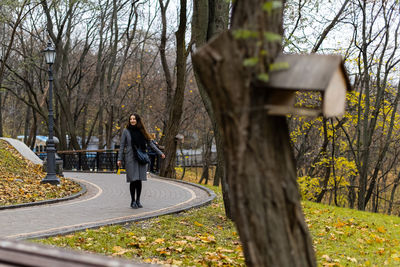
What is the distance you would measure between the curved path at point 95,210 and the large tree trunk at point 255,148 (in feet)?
16.1

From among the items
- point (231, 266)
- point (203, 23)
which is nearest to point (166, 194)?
point (203, 23)

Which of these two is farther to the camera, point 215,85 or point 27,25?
point 27,25

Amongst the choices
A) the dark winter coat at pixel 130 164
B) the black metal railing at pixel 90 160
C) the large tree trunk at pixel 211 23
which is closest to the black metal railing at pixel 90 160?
the black metal railing at pixel 90 160

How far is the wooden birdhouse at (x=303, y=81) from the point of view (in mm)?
2639

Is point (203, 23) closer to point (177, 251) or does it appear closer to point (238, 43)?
point (177, 251)

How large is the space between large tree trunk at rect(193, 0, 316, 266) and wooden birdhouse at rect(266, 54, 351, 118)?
7 cm

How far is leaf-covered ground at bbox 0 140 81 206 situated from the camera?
11802mm

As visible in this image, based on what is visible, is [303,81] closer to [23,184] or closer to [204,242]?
[204,242]

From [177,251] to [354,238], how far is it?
10.6ft

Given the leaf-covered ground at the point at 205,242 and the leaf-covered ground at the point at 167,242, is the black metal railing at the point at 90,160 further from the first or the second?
the leaf-covered ground at the point at 167,242

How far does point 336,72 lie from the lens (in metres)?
2.80

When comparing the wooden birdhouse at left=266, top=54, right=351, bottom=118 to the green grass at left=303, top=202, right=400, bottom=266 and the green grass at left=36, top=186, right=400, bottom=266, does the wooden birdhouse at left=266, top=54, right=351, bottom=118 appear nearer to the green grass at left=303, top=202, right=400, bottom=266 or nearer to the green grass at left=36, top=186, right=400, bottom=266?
the green grass at left=36, top=186, right=400, bottom=266

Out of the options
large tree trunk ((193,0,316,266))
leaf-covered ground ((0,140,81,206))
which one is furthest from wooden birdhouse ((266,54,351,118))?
leaf-covered ground ((0,140,81,206))

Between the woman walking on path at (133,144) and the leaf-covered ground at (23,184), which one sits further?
the leaf-covered ground at (23,184)
